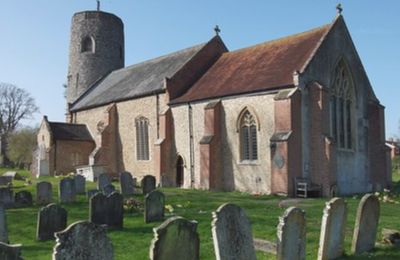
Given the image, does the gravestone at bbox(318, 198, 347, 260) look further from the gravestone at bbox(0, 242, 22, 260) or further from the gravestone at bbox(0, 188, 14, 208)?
the gravestone at bbox(0, 188, 14, 208)

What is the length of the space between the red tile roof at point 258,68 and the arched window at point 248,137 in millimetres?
1480

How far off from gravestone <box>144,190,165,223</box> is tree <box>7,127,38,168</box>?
43801mm

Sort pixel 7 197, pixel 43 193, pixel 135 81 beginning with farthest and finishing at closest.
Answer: pixel 135 81 → pixel 43 193 → pixel 7 197

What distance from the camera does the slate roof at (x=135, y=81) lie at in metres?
31.7

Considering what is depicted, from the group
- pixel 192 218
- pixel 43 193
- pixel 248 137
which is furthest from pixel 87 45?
pixel 192 218

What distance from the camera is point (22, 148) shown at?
54531 mm

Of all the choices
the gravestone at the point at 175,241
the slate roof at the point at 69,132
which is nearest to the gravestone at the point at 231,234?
the gravestone at the point at 175,241

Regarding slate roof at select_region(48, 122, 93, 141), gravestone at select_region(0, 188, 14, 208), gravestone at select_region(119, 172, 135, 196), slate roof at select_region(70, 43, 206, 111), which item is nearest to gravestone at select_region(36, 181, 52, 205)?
gravestone at select_region(0, 188, 14, 208)

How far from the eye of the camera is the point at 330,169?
73.2ft

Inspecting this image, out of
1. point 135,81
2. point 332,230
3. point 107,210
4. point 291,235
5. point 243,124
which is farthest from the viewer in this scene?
point 135,81

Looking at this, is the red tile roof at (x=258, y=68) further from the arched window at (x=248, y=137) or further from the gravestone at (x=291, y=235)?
the gravestone at (x=291, y=235)

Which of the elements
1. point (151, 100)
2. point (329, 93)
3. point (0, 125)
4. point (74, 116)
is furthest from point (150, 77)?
point (0, 125)

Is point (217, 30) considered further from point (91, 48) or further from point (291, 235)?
point (291, 235)

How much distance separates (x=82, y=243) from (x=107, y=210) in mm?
6473
